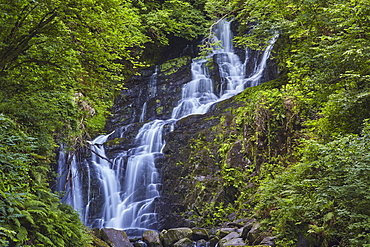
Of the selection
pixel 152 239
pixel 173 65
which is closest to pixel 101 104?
pixel 152 239

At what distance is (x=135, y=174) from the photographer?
45.6 ft

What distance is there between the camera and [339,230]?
5.71 metres

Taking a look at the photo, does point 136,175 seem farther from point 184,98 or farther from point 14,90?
point 14,90

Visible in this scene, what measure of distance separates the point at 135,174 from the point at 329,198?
9.78 meters

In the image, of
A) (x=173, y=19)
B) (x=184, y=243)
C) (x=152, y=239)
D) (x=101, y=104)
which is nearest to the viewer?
(x=101, y=104)

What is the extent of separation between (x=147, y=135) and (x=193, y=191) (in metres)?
4.76

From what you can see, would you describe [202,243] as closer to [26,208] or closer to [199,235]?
[199,235]

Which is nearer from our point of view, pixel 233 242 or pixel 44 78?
pixel 44 78

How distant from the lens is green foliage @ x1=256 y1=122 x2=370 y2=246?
4801 mm

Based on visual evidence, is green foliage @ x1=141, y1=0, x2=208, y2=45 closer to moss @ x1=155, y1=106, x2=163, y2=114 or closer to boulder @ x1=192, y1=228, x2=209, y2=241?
moss @ x1=155, y1=106, x2=163, y2=114

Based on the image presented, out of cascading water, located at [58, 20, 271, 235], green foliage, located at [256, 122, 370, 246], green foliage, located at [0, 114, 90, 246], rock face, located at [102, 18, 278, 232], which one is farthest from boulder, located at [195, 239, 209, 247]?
green foliage, located at [0, 114, 90, 246]

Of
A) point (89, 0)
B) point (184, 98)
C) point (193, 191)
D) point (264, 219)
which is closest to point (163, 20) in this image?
point (184, 98)

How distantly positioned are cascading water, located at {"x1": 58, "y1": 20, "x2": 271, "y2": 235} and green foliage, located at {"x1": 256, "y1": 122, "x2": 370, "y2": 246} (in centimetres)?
616

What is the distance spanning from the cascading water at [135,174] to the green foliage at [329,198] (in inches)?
242
